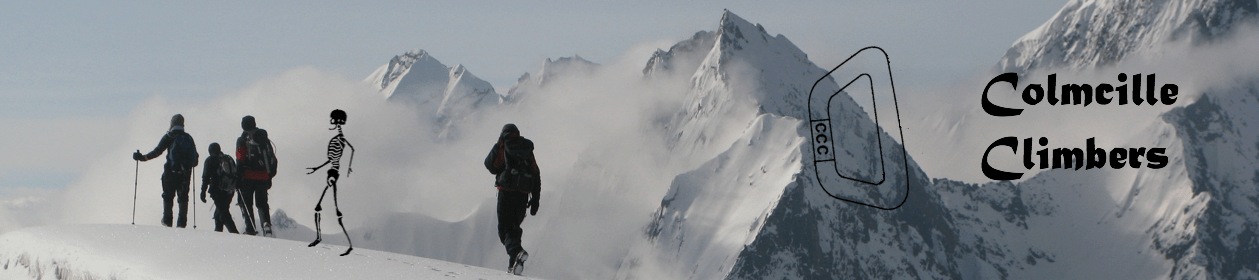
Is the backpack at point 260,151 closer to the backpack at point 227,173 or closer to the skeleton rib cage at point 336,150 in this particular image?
the backpack at point 227,173

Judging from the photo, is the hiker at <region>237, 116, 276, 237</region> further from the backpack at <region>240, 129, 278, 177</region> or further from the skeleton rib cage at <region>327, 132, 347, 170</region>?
the skeleton rib cage at <region>327, 132, 347, 170</region>

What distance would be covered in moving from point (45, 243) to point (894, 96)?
1542cm

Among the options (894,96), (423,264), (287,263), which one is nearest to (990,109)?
(894,96)

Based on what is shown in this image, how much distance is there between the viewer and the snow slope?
11.6 m

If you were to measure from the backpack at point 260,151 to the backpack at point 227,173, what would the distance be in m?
1.17

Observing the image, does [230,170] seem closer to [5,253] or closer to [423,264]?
[5,253]

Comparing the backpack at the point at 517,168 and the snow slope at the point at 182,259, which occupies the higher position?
the backpack at the point at 517,168

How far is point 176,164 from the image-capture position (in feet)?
74.9

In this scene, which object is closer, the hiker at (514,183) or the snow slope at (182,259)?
the snow slope at (182,259)

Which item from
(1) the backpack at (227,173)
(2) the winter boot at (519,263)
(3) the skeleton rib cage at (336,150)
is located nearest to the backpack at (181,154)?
(1) the backpack at (227,173)

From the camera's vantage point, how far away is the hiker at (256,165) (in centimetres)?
2062

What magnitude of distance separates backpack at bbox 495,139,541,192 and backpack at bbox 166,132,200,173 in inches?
421

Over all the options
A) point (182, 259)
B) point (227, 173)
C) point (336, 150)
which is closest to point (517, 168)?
point (336, 150)

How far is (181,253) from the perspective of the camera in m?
12.7
